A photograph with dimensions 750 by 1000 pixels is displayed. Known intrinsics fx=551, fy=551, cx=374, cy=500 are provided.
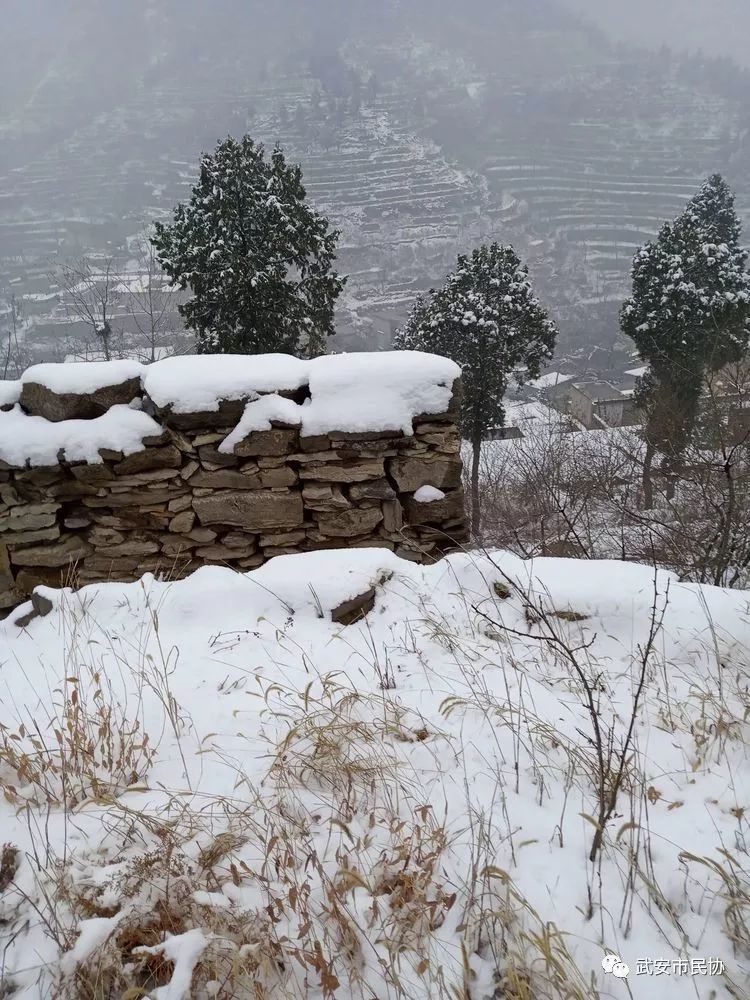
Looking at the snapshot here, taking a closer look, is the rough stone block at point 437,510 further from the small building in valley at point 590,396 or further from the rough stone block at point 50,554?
the small building in valley at point 590,396

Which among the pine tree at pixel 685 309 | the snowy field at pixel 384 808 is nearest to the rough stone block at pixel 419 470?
the snowy field at pixel 384 808

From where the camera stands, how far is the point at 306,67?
516ft

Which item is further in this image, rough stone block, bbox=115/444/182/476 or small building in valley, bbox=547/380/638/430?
small building in valley, bbox=547/380/638/430

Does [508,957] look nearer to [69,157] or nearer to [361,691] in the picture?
[361,691]

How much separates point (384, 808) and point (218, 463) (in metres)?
2.93

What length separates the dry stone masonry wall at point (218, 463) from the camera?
3.77 m

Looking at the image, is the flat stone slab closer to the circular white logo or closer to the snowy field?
the snowy field

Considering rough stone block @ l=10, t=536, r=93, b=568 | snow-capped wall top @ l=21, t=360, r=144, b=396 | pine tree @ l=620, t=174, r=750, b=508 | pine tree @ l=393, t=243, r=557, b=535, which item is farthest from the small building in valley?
rough stone block @ l=10, t=536, r=93, b=568

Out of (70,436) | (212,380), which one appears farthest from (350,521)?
(70,436)

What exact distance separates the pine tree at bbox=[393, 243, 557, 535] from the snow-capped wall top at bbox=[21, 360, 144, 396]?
10.1m

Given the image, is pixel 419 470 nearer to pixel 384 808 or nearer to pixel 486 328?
pixel 384 808

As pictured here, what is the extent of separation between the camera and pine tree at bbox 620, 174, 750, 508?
1270cm

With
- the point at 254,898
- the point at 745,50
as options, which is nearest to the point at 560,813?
the point at 254,898

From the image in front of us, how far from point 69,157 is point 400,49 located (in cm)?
11098
